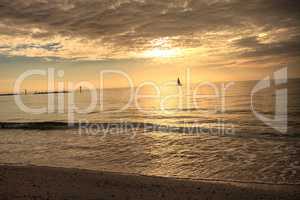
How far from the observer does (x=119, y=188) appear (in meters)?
9.48

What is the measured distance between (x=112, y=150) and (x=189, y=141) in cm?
581

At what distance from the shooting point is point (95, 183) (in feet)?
32.8

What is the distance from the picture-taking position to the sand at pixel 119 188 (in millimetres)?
8633

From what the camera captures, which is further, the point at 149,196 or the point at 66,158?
the point at 66,158

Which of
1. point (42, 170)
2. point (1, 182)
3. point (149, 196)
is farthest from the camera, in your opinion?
point (42, 170)

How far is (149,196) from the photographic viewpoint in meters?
8.66

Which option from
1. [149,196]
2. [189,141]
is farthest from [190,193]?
[189,141]

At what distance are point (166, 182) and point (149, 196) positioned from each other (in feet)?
5.98

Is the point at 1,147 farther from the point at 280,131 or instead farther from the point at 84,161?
the point at 280,131

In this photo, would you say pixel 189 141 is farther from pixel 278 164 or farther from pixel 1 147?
pixel 1 147

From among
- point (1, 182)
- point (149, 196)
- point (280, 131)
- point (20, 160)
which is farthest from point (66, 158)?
point (280, 131)

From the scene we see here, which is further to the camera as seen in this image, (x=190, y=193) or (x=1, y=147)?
(x=1, y=147)

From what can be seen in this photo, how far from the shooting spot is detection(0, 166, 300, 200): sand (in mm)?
8633

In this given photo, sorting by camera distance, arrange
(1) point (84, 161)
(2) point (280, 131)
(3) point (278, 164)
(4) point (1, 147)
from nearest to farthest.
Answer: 1. (3) point (278, 164)
2. (1) point (84, 161)
3. (4) point (1, 147)
4. (2) point (280, 131)
